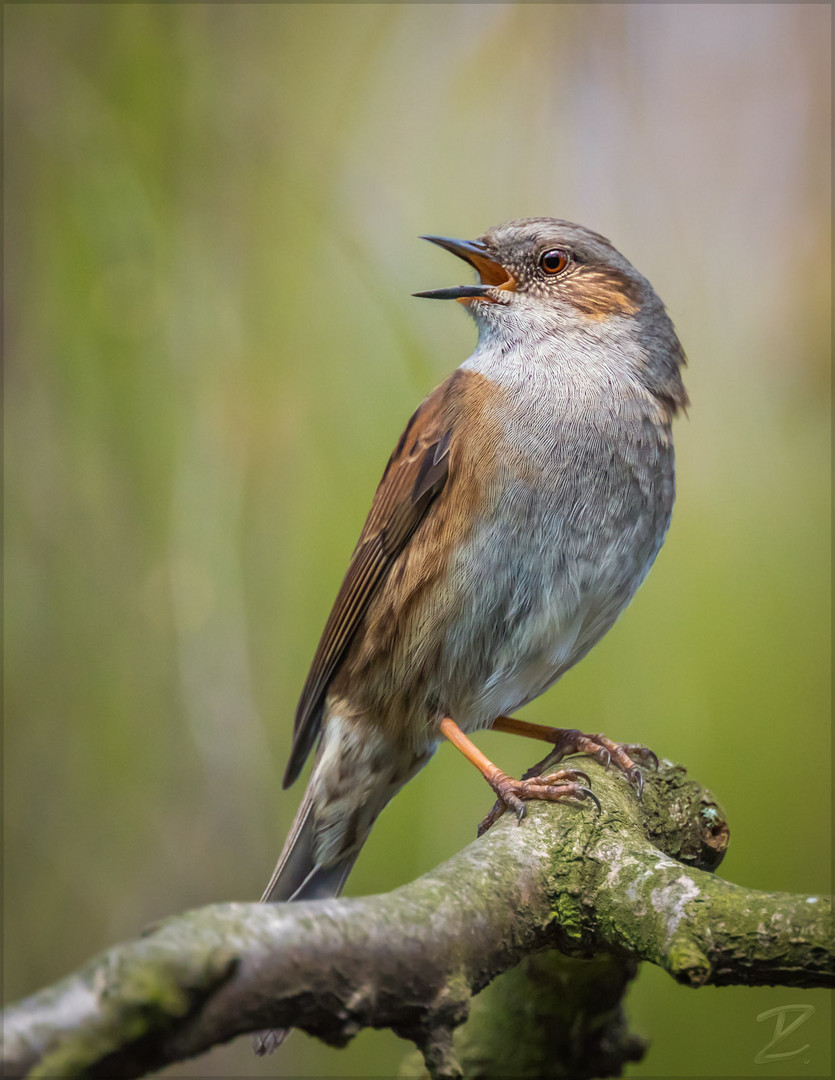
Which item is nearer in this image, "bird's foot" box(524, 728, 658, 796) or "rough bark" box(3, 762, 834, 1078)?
"rough bark" box(3, 762, 834, 1078)

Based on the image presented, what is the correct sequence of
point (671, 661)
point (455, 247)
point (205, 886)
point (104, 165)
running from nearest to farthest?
point (455, 247) → point (671, 661) → point (205, 886) → point (104, 165)

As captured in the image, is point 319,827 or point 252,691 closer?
point 319,827

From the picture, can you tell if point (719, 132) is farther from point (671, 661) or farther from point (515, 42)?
point (671, 661)

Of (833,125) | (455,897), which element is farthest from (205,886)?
(833,125)

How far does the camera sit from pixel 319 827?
340 cm

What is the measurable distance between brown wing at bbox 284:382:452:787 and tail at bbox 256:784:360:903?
17cm

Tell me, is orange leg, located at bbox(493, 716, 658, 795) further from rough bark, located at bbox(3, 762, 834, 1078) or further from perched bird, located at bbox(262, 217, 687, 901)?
rough bark, located at bbox(3, 762, 834, 1078)

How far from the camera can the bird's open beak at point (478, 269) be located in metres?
3.35

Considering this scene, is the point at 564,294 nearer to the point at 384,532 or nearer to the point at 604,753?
the point at 384,532

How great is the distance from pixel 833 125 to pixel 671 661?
2.36 metres

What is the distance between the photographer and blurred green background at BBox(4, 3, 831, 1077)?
392cm

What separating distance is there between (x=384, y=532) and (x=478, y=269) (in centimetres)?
106

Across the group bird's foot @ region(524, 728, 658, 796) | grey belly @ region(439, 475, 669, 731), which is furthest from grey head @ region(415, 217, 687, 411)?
bird's foot @ region(524, 728, 658, 796)
